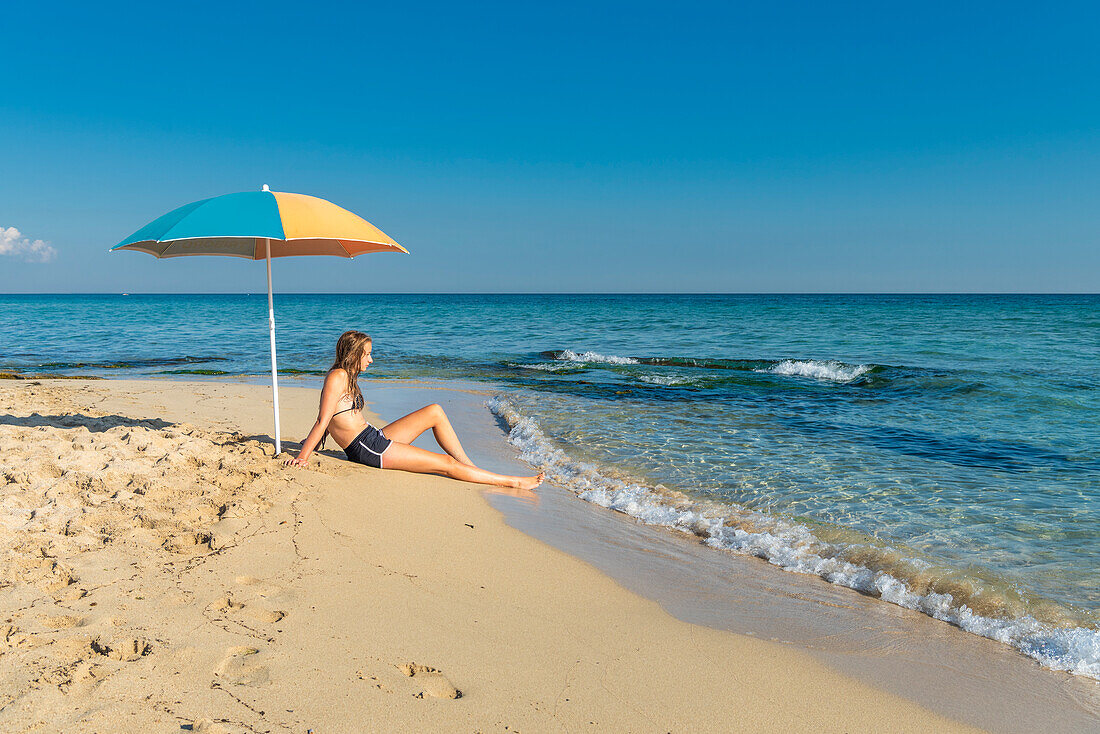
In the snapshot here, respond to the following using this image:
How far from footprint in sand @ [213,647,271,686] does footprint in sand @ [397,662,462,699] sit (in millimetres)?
585

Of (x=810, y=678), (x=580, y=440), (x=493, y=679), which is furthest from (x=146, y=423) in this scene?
(x=810, y=678)

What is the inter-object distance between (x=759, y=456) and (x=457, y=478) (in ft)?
12.3

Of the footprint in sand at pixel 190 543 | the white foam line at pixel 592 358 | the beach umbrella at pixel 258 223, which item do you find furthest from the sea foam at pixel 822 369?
the footprint in sand at pixel 190 543

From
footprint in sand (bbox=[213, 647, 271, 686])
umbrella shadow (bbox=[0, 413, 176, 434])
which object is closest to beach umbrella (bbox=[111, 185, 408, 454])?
umbrella shadow (bbox=[0, 413, 176, 434])

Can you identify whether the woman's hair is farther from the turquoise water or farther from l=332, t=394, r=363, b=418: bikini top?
the turquoise water

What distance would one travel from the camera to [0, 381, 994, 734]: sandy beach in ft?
8.41

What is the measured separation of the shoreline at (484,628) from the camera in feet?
8.96

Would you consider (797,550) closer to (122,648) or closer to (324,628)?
(324,628)

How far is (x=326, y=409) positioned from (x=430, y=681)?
3.58m

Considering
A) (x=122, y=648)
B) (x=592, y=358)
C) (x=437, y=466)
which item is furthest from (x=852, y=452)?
(x=592, y=358)

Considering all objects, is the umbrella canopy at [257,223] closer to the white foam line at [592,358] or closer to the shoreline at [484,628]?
the shoreline at [484,628]

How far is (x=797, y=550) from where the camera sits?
489cm

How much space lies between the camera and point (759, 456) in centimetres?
770

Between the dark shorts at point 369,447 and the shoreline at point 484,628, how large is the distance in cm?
56
